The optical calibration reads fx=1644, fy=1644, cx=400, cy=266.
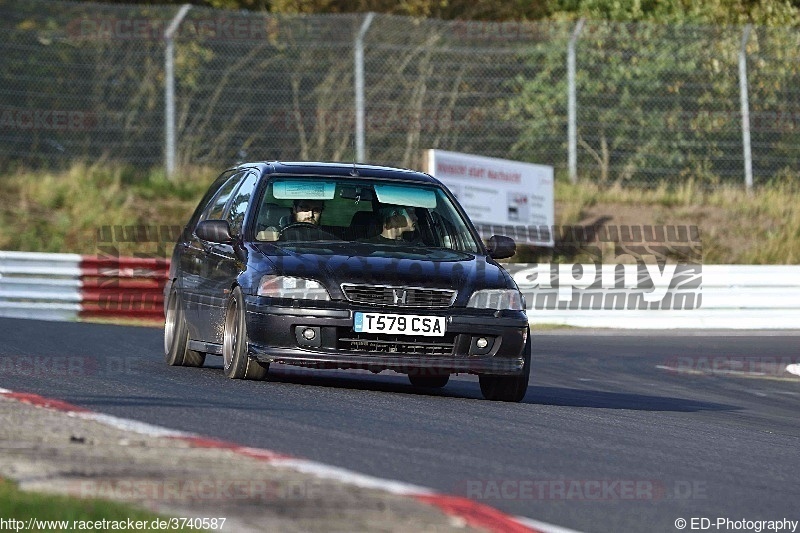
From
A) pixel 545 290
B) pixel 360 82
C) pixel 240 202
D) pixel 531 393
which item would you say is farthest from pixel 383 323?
pixel 360 82

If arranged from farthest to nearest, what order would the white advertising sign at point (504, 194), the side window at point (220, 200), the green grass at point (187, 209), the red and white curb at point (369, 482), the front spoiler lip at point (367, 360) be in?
the white advertising sign at point (504, 194), the green grass at point (187, 209), the side window at point (220, 200), the front spoiler lip at point (367, 360), the red and white curb at point (369, 482)

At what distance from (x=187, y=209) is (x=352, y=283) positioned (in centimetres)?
1577

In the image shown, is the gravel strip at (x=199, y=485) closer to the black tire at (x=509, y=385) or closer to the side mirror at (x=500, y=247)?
the black tire at (x=509, y=385)

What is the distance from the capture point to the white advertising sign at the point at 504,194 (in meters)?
24.5

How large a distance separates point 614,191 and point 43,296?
34.8ft

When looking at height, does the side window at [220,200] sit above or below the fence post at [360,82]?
below

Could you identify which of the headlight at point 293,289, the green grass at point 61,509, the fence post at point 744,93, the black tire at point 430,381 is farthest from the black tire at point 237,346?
the fence post at point 744,93

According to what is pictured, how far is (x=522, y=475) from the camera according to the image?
6.70 metres

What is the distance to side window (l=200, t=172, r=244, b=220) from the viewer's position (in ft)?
38.9

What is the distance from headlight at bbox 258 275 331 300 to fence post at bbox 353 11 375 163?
46.4 ft

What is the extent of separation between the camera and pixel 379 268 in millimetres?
9984

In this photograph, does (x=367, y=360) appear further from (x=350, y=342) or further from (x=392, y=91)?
(x=392, y=91)

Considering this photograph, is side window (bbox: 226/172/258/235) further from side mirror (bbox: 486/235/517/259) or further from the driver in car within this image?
side mirror (bbox: 486/235/517/259)

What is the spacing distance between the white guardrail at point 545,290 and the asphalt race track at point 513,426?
562 cm
